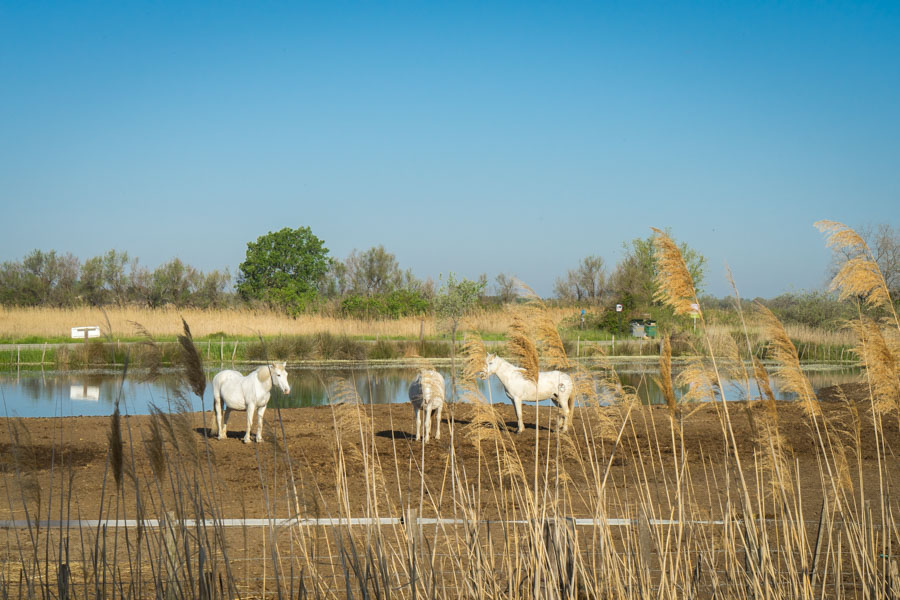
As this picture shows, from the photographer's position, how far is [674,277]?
11.5 ft

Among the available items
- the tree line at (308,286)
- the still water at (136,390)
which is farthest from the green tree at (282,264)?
the still water at (136,390)

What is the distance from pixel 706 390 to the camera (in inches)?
148

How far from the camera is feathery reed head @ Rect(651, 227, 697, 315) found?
3484 millimetres

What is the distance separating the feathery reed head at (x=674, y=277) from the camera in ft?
11.4

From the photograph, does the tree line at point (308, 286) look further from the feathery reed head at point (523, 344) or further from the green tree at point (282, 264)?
the feathery reed head at point (523, 344)

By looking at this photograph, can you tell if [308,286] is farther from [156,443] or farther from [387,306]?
[156,443]

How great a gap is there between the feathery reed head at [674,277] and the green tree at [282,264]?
51467 millimetres

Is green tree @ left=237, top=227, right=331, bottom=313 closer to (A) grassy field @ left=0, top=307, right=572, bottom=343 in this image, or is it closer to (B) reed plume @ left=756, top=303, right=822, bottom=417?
(A) grassy field @ left=0, top=307, right=572, bottom=343

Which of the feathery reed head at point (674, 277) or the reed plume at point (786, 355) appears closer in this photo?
the feathery reed head at point (674, 277)

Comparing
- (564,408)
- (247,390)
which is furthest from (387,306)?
(564,408)

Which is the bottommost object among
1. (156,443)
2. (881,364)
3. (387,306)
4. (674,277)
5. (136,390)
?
(136,390)

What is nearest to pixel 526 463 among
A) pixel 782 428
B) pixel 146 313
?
pixel 782 428

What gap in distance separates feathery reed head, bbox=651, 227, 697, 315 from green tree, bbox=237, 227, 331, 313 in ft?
169

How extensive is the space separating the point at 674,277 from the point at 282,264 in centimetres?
5366
